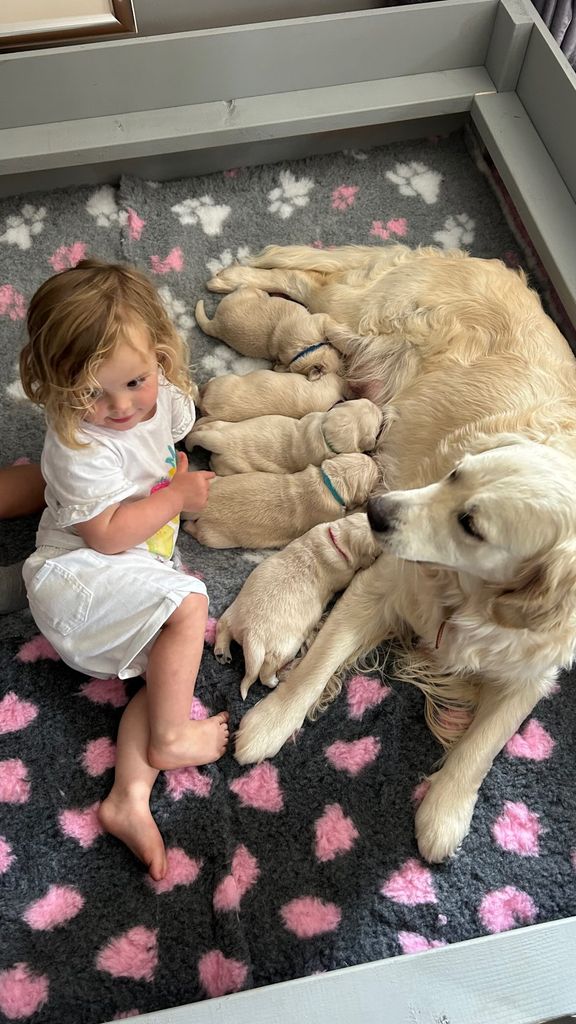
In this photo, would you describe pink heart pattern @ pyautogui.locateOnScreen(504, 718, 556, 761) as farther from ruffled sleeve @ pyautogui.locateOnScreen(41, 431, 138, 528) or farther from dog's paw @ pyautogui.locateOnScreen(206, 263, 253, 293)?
dog's paw @ pyautogui.locateOnScreen(206, 263, 253, 293)

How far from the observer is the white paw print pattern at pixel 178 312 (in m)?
1.91

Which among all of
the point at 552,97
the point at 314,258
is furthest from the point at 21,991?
the point at 552,97

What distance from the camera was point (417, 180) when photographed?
220 centimetres

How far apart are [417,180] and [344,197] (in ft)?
0.73

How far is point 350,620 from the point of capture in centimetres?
147

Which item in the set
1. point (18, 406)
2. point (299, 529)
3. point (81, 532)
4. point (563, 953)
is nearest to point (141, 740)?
point (81, 532)

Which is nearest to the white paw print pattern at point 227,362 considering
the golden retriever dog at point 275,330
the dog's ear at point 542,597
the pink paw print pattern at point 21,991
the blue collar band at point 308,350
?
the golden retriever dog at point 275,330

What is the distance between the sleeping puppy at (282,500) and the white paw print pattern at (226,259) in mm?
709

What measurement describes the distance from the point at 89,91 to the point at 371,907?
197 cm

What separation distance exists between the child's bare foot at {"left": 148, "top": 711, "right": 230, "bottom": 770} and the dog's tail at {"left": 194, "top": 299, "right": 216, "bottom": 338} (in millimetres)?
951

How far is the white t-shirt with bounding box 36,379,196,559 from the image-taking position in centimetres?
126

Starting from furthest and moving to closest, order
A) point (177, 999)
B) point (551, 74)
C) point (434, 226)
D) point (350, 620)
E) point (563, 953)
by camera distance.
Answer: point (434, 226), point (551, 74), point (350, 620), point (177, 999), point (563, 953)

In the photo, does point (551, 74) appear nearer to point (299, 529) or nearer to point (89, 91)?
point (89, 91)

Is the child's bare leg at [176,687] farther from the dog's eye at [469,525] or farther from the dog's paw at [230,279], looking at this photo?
the dog's paw at [230,279]
